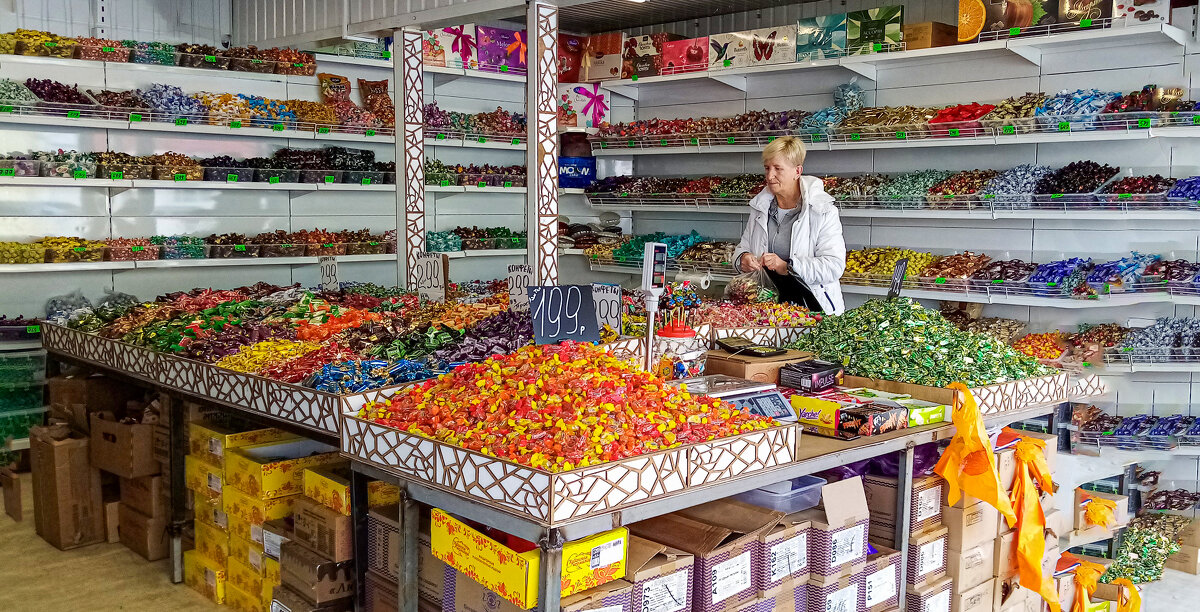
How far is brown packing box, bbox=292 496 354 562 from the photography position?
2.69 m

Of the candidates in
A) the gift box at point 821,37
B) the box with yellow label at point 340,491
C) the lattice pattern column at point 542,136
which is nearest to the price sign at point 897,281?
the box with yellow label at point 340,491

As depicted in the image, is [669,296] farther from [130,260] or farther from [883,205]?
[130,260]

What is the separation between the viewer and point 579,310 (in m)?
2.64

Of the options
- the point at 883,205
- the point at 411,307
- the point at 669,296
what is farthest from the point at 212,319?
the point at 883,205

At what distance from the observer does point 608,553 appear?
1.96 m

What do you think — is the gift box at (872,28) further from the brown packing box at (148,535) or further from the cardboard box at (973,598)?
the brown packing box at (148,535)

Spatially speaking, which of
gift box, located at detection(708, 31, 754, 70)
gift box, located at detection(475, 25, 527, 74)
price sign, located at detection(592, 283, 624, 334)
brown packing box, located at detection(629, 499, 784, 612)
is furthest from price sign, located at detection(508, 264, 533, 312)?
gift box, located at detection(475, 25, 527, 74)

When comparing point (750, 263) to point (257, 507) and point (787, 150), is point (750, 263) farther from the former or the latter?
point (257, 507)

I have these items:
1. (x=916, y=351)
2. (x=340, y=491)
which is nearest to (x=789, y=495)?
(x=916, y=351)

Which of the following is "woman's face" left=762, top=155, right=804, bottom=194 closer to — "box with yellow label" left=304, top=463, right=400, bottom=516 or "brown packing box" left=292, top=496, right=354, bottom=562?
"box with yellow label" left=304, top=463, right=400, bottom=516

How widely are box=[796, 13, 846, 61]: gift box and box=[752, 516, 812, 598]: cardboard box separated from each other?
4229 millimetres

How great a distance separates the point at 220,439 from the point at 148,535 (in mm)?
932

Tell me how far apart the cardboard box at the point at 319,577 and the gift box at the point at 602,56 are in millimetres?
5272

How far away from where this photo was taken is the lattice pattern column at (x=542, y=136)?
14.6ft
